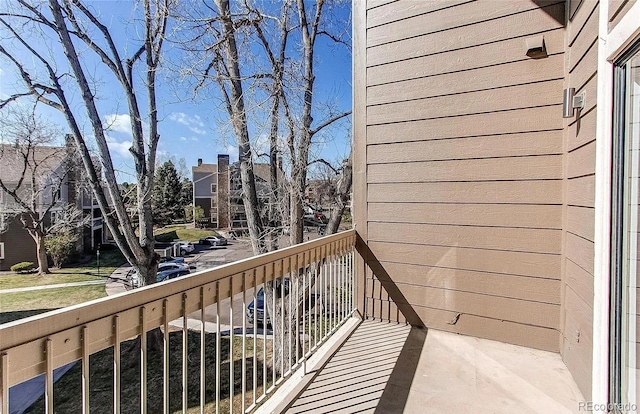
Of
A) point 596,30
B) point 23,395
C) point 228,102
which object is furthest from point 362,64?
point 23,395

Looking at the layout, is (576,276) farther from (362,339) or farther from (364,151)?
(364,151)

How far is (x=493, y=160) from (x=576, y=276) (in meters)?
0.97

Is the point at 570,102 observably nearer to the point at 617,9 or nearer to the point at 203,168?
the point at 617,9

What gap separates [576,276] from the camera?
1920 millimetres

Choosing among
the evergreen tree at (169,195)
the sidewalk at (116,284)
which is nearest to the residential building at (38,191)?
the sidewalk at (116,284)

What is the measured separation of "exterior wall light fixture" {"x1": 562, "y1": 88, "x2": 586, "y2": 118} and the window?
0.60 meters

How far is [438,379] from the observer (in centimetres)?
197

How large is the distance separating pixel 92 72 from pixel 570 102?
762cm

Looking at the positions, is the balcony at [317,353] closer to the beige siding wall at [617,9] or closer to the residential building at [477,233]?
the residential building at [477,233]

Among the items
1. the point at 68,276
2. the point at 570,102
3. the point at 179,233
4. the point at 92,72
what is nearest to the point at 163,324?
the point at 570,102

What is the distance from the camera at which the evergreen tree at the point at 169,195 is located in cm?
2427

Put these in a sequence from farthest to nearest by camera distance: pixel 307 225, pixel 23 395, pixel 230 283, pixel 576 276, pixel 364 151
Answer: pixel 307 225 < pixel 23 395 < pixel 364 151 < pixel 576 276 < pixel 230 283

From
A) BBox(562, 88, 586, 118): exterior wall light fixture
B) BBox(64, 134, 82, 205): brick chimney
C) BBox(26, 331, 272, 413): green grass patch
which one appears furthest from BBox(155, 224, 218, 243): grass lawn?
BBox(562, 88, 586, 118): exterior wall light fixture

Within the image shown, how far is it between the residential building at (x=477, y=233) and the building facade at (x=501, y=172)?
12 mm
